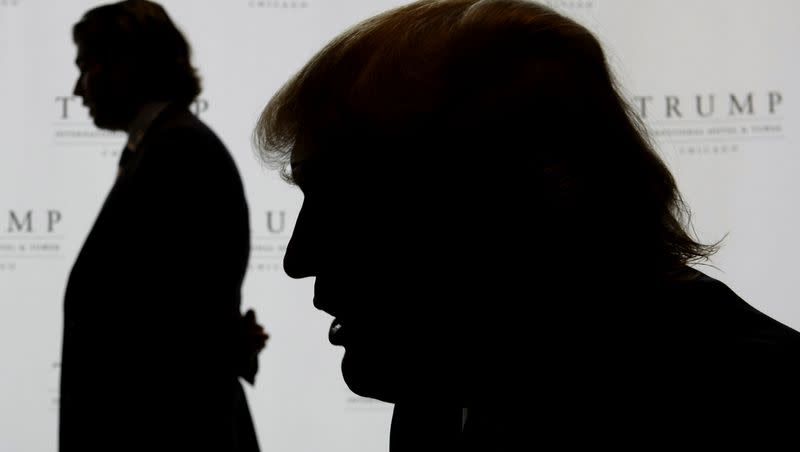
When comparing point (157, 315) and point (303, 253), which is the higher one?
point (303, 253)

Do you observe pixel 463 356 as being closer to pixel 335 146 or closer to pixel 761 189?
pixel 335 146

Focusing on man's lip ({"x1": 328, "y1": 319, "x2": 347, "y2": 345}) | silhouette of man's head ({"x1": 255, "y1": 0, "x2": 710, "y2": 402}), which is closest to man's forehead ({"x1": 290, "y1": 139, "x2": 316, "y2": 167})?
silhouette of man's head ({"x1": 255, "y1": 0, "x2": 710, "y2": 402})

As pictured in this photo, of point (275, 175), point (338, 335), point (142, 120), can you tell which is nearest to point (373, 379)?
point (338, 335)

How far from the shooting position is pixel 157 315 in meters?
1.31

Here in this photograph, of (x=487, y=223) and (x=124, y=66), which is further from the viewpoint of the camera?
(x=124, y=66)

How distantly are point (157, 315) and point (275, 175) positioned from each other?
3.87ft

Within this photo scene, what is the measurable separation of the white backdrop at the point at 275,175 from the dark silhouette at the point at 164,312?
1.02 meters

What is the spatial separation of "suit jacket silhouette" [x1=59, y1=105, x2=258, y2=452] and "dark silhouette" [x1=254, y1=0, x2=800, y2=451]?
0.76 metres

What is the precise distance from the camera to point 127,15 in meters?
1.52

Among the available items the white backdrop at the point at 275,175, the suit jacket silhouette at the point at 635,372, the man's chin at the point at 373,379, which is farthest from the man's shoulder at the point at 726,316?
the white backdrop at the point at 275,175

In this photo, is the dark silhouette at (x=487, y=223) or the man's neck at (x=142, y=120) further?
the man's neck at (x=142, y=120)

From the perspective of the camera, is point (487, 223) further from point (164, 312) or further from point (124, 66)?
point (124, 66)

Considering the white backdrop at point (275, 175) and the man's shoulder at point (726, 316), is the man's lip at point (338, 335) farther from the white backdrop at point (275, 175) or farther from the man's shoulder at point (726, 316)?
the white backdrop at point (275, 175)

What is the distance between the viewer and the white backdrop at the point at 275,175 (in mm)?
2406
